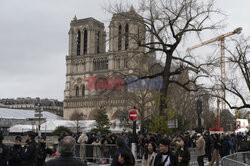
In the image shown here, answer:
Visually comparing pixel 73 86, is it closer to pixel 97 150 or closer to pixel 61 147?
pixel 97 150

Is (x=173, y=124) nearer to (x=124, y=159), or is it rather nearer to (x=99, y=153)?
(x=99, y=153)

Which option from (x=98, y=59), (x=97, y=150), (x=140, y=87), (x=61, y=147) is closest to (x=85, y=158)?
(x=97, y=150)

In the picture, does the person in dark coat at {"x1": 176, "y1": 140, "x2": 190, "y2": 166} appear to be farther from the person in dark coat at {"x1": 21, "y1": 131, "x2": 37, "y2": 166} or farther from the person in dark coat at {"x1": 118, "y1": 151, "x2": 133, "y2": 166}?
the person in dark coat at {"x1": 21, "y1": 131, "x2": 37, "y2": 166}

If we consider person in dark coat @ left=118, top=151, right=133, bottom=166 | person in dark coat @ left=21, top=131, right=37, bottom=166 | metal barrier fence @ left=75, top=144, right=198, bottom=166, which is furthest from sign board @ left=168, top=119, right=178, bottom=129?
person in dark coat @ left=118, top=151, right=133, bottom=166

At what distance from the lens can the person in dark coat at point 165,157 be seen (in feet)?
19.5

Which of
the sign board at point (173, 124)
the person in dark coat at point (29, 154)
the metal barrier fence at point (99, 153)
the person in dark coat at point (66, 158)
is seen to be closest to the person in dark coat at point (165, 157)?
the person in dark coat at point (66, 158)

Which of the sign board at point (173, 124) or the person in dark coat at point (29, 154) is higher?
the sign board at point (173, 124)

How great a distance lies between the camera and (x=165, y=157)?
600 centimetres

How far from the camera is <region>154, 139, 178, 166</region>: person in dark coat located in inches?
234

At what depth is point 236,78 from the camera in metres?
22.6

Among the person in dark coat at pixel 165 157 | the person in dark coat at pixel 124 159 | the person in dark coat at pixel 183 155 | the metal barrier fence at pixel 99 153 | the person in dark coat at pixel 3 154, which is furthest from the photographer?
the metal barrier fence at pixel 99 153

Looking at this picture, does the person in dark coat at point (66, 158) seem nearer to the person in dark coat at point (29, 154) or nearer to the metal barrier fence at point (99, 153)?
the person in dark coat at point (29, 154)

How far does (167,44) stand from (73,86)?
246 ft


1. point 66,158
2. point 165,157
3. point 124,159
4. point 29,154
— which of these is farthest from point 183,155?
point 66,158
